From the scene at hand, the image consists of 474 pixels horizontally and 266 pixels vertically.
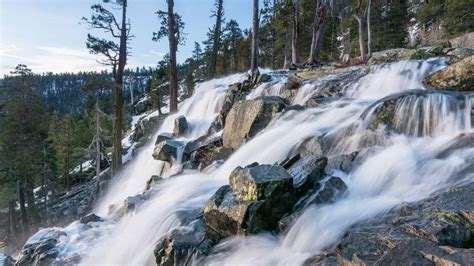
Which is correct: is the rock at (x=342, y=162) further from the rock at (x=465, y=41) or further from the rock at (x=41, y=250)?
the rock at (x=465, y=41)

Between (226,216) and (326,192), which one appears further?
(326,192)

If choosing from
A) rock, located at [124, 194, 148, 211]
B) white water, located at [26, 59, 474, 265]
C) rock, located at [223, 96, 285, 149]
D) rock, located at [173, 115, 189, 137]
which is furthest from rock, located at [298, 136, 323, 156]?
rock, located at [173, 115, 189, 137]

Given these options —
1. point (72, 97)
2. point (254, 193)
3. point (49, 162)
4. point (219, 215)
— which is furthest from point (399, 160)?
point (72, 97)

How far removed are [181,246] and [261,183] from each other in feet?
5.98

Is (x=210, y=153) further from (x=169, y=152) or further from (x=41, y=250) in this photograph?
(x=41, y=250)

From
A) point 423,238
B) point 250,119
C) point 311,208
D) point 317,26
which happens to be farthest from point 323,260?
point 317,26

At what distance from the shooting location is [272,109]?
41.8 feet

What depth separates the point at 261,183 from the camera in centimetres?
669

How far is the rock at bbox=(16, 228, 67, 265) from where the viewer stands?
8469 mm

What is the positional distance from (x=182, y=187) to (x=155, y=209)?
113 cm

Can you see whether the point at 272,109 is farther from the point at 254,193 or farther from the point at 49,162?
the point at 49,162

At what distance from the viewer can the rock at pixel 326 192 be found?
6.88 metres

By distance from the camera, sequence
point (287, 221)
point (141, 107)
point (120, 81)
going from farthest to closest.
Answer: point (141, 107), point (120, 81), point (287, 221)

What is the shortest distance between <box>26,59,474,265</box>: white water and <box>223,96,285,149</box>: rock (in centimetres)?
67
